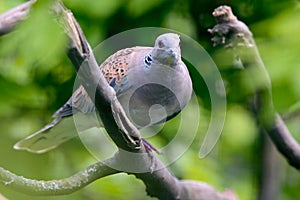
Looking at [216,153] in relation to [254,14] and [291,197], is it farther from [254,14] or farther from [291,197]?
[254,14]

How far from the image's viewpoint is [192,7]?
1.69 meters

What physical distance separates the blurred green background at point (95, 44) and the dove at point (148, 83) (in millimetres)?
116

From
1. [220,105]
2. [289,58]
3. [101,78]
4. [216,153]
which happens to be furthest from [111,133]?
[216,153]

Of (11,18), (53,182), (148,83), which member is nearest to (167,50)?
(148,83)

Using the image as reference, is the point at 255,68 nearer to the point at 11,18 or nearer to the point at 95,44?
the point at 95,44

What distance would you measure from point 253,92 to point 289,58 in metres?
0.25

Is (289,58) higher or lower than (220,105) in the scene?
higher

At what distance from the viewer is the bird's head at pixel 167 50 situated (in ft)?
3.75

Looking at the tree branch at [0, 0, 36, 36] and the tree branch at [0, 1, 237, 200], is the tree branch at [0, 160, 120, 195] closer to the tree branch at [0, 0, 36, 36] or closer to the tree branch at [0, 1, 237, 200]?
the tree branch at [0, 1, 237, 200]

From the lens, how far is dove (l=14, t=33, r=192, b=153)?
1.19 meters

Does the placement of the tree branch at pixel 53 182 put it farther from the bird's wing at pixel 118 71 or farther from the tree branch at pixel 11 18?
the tree branch at pixel 11 18

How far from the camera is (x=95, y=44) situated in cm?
156

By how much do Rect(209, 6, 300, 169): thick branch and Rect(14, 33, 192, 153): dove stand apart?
110 mm

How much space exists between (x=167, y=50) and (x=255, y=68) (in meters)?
0.39
